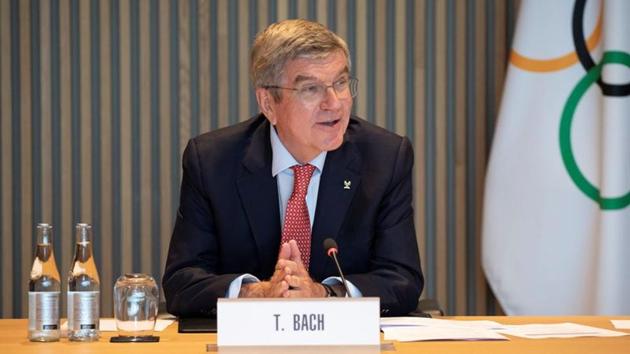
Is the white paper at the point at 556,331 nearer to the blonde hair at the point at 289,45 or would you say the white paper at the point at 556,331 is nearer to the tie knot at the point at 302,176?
the tie knot at the point at 302,176

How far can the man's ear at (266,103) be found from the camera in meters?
3.41

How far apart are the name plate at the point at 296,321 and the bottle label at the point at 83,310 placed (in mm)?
326

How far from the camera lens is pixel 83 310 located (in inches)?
98.0

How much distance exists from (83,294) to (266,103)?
3.77 feet

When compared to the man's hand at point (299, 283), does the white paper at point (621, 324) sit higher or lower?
lower

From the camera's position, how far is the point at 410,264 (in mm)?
3305

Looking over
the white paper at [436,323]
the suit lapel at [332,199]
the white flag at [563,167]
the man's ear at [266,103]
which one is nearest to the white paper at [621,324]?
the white paper at [436,323]

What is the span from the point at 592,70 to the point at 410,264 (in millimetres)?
1688

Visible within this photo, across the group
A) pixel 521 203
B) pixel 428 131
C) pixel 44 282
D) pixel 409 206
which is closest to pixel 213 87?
pixel 428 131

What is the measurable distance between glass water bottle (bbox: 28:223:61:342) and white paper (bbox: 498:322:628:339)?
3.46 ft

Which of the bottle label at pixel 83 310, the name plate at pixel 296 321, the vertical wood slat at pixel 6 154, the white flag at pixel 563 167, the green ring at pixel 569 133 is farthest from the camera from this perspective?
the vertical wood slat at pixel 6 154

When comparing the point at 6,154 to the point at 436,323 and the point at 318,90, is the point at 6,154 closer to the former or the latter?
the point at 318,90

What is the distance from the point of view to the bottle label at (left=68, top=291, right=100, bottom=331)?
2.46 meters

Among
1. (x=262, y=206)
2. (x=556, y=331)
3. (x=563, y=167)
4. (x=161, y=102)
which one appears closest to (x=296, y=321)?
(x=556, y=331)
